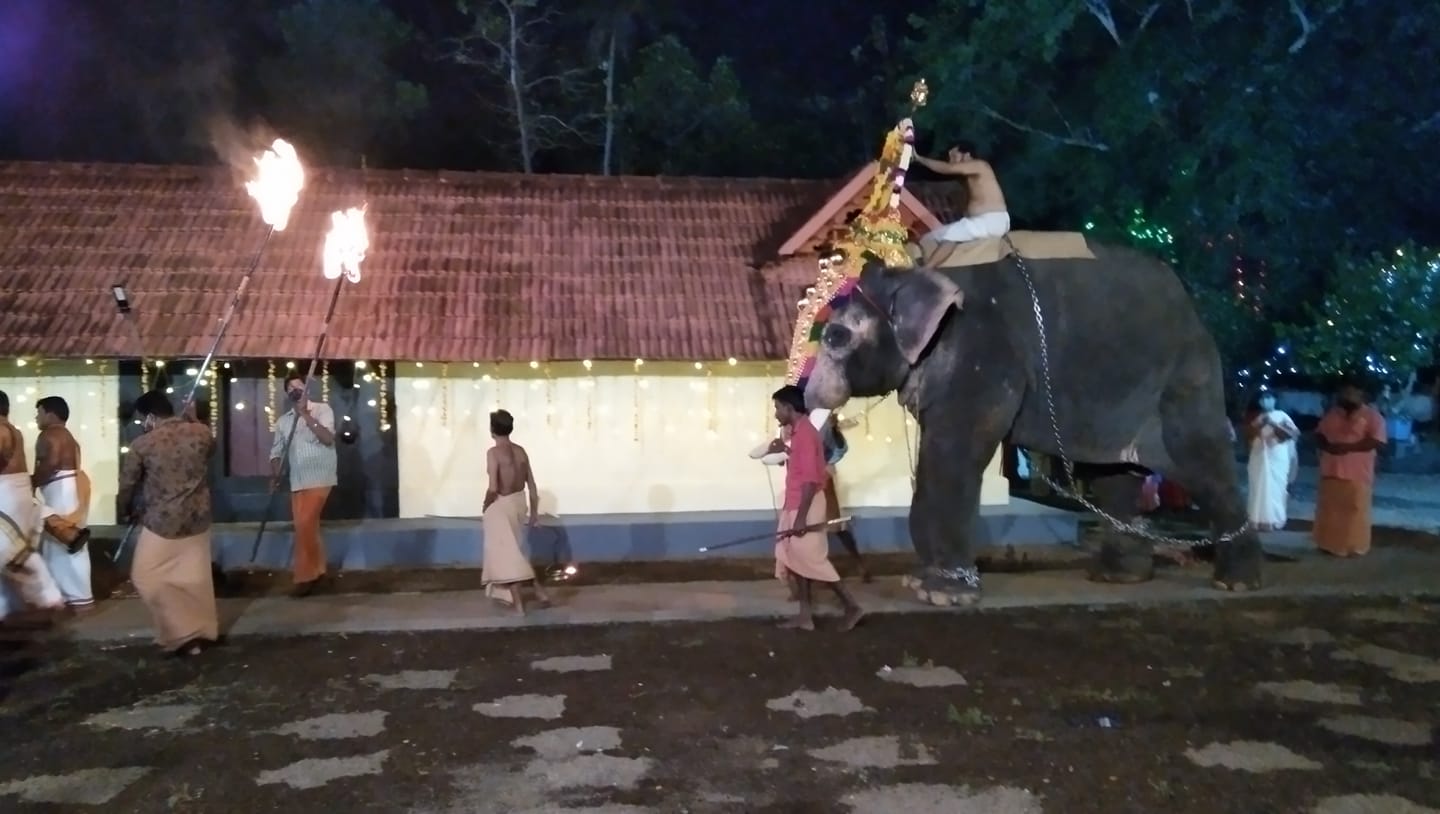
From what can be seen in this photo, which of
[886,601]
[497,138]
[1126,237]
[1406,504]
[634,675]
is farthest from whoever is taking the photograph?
[497,138]

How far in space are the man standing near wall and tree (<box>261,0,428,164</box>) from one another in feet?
45.1

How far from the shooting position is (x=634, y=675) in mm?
7465

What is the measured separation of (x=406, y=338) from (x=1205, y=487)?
7.18 m

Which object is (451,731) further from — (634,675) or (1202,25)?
(1202,25)

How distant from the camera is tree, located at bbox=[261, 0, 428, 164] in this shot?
73.0 ft

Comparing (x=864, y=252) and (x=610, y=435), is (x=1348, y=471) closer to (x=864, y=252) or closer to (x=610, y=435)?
(x=864, y=252)

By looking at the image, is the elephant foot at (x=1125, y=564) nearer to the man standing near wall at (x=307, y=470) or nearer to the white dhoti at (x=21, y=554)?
the man standing near wall at (x=307, y=470)

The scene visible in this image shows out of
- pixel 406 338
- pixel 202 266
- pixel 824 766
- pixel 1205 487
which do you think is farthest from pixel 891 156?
pixel 202 266

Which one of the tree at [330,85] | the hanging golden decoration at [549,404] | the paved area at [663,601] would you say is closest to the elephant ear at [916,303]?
the paved area at [663,601]

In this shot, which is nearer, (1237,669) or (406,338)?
(1237,669)

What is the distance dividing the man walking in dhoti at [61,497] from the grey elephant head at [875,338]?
564 cm

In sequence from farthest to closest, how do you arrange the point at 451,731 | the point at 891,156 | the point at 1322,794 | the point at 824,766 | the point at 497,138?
the point at 497,138 → the point at 891,156 → the point at 451,731 → the point at 824,766 → the point at 1322,794

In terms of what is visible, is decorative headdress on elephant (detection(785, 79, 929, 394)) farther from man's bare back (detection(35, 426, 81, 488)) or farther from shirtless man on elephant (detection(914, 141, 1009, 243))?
man's bare back (detection(35, 426, 81, 488))

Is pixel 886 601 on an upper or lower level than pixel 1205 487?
lower
